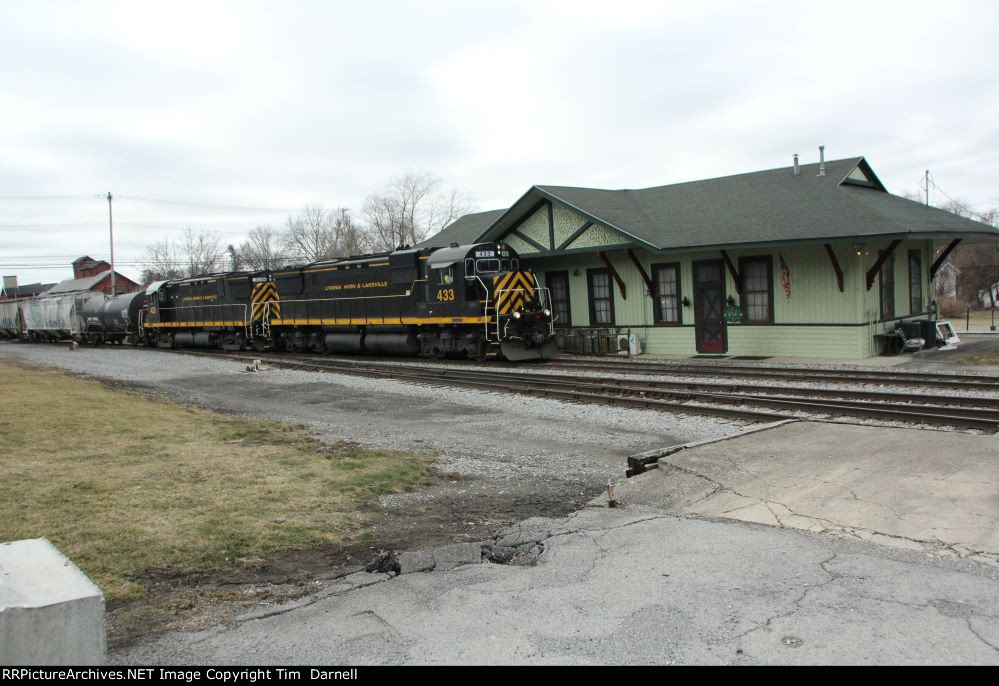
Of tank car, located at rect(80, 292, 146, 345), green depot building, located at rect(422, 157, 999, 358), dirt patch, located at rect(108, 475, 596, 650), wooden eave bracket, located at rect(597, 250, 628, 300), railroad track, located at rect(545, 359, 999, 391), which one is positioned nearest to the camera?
dirt patch, located at rect(108, 475, 596, 650)

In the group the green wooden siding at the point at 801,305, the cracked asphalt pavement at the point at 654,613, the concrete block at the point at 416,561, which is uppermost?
the green wooden siding at the point at 801,305

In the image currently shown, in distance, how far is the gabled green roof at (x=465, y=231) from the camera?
99.0ft

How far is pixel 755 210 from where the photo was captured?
21562mm

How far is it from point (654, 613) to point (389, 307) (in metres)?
19.9

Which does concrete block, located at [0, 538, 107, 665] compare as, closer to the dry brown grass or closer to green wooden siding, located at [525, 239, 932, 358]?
the dry brown grass

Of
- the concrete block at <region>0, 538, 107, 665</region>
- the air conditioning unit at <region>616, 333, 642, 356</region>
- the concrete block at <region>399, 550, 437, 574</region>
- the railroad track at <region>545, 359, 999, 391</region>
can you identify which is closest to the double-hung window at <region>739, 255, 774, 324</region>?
the railroad track at <region>545, 359, 999, 391</region>

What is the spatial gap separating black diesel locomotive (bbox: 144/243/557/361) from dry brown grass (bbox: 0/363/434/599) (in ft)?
30.6

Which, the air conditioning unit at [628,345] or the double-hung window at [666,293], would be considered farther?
the air conditioning unit at [628,345]

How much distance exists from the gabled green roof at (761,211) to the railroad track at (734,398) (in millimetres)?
6266

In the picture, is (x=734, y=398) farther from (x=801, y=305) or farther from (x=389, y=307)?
(x=389, y=307)

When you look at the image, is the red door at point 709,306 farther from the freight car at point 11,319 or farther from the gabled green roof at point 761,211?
the freight car at point 11,319

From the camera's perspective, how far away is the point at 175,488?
26.1 ft

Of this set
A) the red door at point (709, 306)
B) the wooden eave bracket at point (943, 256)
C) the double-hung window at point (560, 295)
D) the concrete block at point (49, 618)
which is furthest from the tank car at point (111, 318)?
the concrete block at point (49, 618)

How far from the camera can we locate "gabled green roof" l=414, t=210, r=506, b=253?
99.0 ft
